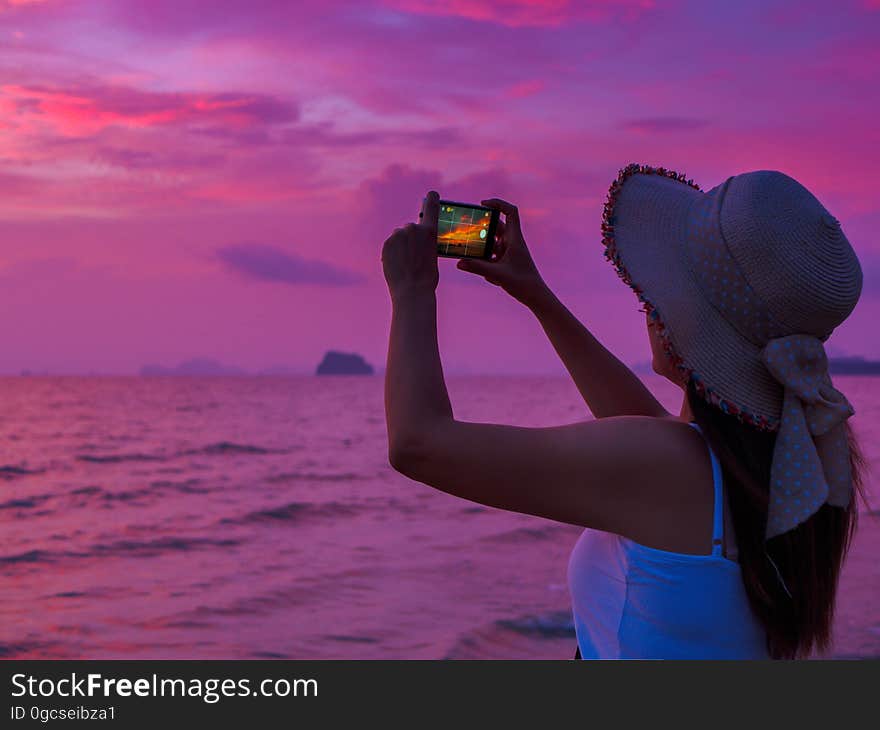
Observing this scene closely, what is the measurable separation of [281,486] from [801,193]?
21.9 m

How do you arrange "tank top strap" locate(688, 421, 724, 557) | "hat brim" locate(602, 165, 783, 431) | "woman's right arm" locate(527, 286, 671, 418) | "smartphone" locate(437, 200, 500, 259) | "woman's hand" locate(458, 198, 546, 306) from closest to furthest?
"tank top strap" locate(688, 421, 724, 557)
"hat brim" locate(602, 165, 783, 431)
"smartphone" locate(437, 200, 500, 259)
"woman's hand" locate(458, 198, 546, 306)
"woman's right arm" locate(527, 286, 671, 418)

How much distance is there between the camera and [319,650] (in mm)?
8891

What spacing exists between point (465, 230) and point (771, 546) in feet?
3.69

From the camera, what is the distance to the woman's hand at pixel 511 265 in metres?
2.55

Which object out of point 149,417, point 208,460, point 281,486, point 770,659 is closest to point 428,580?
point 770,659

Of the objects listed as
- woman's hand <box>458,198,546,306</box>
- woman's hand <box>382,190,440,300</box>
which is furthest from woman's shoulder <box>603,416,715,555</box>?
woman's hand <box>458,198,546,306</box>

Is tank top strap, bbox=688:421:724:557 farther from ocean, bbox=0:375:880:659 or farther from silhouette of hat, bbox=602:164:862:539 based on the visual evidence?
ocean, bbox=0:375:880:659

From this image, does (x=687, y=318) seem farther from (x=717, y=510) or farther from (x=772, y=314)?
(x=717, y=510)

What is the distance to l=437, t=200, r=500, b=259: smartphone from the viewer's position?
2297mm

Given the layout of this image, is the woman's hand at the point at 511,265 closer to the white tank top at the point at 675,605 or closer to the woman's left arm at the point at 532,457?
the woman's left arm at the point at 532,457

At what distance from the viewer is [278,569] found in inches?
506

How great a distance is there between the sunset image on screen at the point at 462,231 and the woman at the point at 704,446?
296mm

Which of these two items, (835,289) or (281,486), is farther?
(281,486)

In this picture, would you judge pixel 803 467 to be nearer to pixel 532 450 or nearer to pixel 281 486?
pixel 532 450
